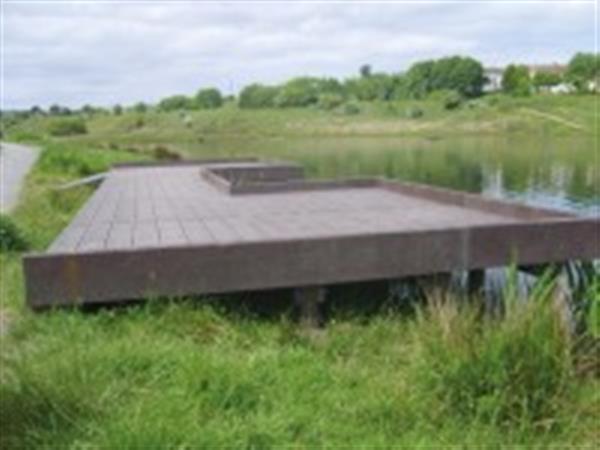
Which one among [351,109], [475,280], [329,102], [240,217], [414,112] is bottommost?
[414,112]

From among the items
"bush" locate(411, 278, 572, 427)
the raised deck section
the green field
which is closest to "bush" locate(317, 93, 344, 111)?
the raised deck section

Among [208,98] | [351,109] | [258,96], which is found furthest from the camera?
[208,98]

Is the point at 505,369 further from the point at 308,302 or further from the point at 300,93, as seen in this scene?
the point at 300,93

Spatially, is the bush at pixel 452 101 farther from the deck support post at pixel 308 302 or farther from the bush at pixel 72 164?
the deck support post at pixel 308 302

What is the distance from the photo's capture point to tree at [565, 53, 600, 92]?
10219cm

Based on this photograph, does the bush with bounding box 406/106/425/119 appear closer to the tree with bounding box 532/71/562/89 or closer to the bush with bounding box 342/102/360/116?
the bush with bounding box 342/102/360/116

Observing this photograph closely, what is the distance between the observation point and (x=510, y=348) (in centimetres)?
557

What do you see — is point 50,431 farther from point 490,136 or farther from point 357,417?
point 490,136

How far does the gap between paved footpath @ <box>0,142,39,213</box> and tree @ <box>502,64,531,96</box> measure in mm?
73787

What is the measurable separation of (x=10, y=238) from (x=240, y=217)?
2.61 meters

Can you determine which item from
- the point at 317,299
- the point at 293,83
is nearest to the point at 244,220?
the point at 317,299

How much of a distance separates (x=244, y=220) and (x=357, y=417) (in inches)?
204

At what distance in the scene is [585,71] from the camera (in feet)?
337

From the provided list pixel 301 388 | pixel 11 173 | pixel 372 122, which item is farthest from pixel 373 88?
pixel 301 388
